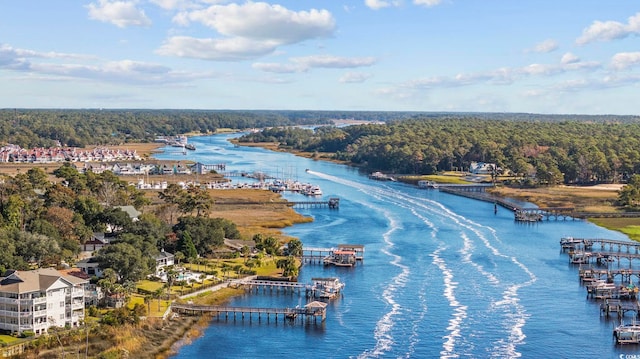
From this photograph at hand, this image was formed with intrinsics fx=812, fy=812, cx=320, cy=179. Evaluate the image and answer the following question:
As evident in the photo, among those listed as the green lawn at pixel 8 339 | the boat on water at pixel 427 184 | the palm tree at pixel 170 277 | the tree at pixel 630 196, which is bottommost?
the green lawn at pixel 8 339

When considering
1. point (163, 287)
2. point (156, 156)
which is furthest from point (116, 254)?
point (156, 156)

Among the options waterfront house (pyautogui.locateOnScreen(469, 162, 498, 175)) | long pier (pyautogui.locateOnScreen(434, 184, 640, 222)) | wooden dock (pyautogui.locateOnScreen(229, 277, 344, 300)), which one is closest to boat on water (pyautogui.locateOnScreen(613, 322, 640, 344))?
wooden dock (pyautogui.locateOnScreen(229, 277, 344, 300))

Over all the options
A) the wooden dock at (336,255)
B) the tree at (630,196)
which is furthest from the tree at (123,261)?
the tree at (630,196)

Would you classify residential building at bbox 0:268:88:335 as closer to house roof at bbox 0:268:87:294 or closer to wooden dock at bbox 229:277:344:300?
house roof at bbox 0:268:87:294

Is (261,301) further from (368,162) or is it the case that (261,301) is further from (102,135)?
(102,135)

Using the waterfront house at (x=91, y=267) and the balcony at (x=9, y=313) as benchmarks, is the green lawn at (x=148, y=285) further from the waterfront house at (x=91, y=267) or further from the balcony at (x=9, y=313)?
the balcony at (x=9, y=313)

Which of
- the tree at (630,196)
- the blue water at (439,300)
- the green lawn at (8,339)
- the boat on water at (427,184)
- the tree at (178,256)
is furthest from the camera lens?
the boat on water at (427,184)
